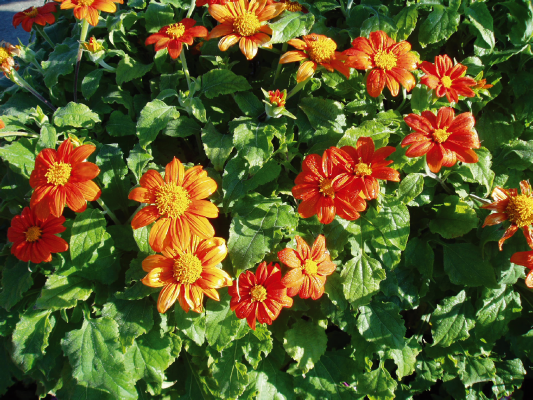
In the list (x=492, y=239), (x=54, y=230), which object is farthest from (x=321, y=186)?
(x=54, y=230)

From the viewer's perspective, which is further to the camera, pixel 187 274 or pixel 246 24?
pixel 246 24

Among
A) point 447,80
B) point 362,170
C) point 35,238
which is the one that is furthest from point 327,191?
point 35,238

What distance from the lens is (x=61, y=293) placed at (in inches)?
67.6

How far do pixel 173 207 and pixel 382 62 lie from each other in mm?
941

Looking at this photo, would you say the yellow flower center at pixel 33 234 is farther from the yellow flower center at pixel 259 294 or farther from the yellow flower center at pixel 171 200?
the yellow flower center at pixel 259 294

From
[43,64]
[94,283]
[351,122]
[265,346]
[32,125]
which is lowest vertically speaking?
[265,346]

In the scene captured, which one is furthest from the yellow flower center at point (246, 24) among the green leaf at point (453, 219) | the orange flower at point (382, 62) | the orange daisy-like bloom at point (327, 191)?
the green leaf at point (453, 219)

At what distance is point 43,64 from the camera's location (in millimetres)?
1985

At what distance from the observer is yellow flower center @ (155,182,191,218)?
53.1 inches

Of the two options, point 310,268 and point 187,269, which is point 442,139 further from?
point 187,269

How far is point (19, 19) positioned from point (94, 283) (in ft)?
4.97

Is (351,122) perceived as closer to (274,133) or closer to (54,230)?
(274,133)

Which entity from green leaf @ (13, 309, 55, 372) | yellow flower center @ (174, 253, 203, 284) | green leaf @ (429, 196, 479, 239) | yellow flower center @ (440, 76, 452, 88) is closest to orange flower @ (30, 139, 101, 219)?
yellow flower center @ (174, 253, 203, 284)

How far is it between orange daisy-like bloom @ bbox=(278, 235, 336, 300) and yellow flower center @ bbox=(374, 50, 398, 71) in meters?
0.69
